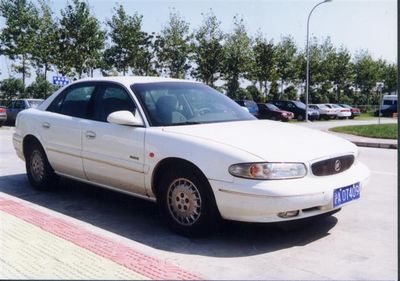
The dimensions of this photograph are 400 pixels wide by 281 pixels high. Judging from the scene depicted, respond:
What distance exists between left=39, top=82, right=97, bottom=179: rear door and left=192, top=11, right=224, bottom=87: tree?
3074 cm

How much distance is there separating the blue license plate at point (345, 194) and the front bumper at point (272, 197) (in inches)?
2.1

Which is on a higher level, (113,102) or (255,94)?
(255,94)

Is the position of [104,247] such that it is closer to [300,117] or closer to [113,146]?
[113,146]

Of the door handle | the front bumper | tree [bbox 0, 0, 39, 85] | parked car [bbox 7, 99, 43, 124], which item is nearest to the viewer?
the front bumper

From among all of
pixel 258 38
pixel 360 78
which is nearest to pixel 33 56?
pixel 258 38

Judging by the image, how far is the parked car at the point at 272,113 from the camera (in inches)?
1255

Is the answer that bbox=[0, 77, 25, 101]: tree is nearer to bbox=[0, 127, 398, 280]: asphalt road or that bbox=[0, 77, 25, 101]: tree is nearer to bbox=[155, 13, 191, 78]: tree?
bbox=[155, 13, 191, 78]: tree

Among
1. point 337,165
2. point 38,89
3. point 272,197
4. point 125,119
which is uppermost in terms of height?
point 38,89

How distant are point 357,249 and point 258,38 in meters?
39.5

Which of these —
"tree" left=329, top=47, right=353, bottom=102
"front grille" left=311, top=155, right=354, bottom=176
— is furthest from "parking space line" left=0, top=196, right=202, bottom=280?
"tree" left=329, top=47, right=353, bottom=102

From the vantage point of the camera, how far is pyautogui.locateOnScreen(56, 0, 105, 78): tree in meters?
29.3

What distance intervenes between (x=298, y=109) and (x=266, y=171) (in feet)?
104

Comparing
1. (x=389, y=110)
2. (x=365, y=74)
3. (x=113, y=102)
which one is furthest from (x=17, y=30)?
(x=365, y=74)

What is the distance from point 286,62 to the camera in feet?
143
